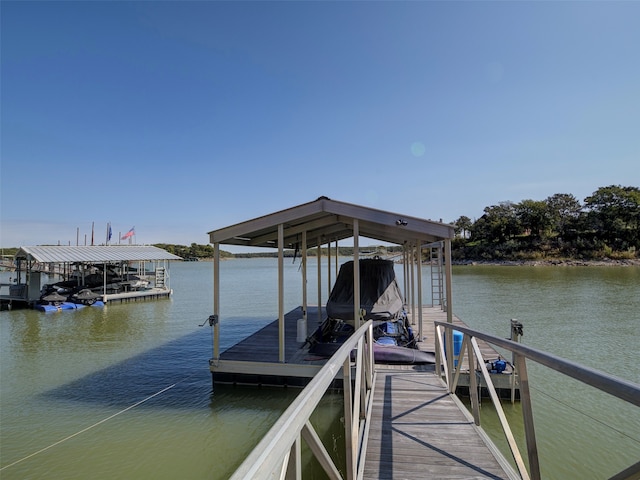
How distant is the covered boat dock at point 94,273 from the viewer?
19.6 m

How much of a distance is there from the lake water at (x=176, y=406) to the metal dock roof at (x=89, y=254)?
7.34m

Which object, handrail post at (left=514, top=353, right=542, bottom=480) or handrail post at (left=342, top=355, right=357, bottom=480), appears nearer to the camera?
handrail post at (left=514, top=353, right=542, bottom=480)

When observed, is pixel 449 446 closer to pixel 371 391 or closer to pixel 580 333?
pixel 371 391

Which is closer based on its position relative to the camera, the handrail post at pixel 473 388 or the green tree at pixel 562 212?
the handrail post at pixel 473 388

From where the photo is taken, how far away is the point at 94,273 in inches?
914

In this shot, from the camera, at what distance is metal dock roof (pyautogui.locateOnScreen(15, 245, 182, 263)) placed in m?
19.5

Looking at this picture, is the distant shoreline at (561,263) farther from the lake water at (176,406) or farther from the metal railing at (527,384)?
the metal railing at (527,384)

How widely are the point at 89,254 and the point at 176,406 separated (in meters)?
19.1

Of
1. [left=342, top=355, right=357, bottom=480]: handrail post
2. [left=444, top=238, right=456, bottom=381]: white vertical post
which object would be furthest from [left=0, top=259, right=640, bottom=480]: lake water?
[left=342, top=355, right=357, bottom=480]: handrail post

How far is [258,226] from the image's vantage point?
6.95 metres

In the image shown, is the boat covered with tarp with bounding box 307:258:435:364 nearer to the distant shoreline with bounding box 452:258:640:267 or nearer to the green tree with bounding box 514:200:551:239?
the distant shoreline with bounding box 452:258:640:267

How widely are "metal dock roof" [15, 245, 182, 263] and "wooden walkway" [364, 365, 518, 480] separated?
70.4 feet

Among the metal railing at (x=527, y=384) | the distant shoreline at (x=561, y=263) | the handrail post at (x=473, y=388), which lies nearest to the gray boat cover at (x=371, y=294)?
the metal railing at (x=527, y=384)

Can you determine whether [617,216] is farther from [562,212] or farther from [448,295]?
[448,295]
